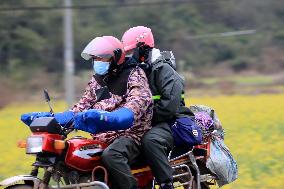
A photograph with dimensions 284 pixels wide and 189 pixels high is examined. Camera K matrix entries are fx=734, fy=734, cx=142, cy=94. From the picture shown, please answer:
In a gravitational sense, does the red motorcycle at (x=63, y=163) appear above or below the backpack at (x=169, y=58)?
below

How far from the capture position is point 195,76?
56875 millimetres

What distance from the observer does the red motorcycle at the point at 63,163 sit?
5801mm

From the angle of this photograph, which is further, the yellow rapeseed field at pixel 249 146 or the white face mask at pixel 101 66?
the yellow rapeseed field at pixel 249 146

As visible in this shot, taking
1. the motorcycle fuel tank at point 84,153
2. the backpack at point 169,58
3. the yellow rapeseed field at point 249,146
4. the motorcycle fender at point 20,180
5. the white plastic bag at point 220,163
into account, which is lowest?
the yellow rapeseed field at point 249,146

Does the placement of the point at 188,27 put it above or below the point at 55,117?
below

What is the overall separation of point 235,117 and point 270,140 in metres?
7.14

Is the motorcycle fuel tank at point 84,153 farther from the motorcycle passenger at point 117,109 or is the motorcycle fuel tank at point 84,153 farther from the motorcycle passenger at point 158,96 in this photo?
the motorcycle passenger at point 158,96

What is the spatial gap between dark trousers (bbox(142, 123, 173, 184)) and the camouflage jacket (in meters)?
0.10

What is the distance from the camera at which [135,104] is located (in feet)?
19.8

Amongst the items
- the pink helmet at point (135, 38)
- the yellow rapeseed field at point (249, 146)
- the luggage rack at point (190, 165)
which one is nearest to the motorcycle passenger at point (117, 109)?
the pink helmet at point (135, 38)

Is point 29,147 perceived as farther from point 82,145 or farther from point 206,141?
point 206,141

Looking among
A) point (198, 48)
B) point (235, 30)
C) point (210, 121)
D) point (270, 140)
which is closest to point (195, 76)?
point (198, 48)

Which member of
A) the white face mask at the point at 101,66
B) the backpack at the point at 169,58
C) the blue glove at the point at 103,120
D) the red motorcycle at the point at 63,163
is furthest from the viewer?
the backpack at the point at 169,58

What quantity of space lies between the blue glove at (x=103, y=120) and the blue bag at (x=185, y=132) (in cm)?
84
